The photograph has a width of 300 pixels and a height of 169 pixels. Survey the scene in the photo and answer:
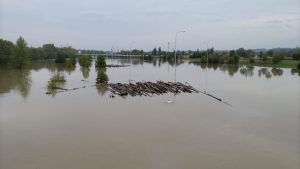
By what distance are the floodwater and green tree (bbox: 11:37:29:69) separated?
1055 inches

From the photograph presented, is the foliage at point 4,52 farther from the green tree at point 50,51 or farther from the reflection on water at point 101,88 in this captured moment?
the green tree at point 50,51

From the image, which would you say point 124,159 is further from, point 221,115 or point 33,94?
point 33,94

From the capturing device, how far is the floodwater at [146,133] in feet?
29.9

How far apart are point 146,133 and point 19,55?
38.5 meters

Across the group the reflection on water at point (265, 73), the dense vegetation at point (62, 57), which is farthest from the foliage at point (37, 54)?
the reflection on water at point (265, 73)

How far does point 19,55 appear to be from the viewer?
1767 inches

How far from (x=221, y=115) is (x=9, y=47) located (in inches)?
1600

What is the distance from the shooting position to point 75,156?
934cm

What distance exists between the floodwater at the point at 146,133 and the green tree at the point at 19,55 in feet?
87.9

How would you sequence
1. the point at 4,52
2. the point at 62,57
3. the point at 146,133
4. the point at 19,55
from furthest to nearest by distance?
the point at 62,57 < the point at 4,52 < the point at 19,55 < the point at 146,133

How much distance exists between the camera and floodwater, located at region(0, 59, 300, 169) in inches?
359

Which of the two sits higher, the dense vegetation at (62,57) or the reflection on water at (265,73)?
the dense vegetation at (62,57)

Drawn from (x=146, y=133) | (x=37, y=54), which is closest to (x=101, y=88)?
(x=146, y=133)

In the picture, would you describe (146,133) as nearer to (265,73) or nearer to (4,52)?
(265,73)
